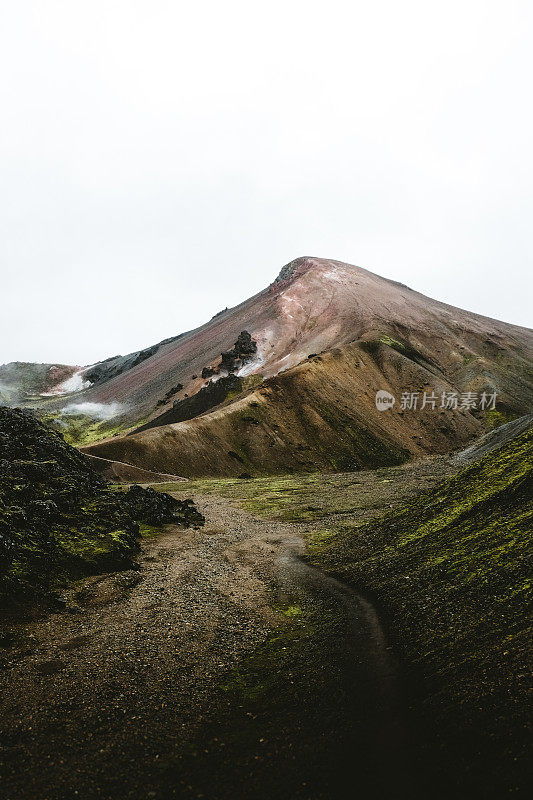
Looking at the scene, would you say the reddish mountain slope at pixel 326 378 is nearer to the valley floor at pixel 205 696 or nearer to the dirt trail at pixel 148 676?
the dirt trail at pixel 148 676

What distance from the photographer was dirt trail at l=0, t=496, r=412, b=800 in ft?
20.7

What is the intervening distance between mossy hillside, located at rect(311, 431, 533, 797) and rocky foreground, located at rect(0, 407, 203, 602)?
8.32m

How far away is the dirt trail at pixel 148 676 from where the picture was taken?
6.30m

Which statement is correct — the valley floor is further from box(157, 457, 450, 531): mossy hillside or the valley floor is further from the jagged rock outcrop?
the jagged rock outcrop

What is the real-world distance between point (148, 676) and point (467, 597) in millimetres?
6605

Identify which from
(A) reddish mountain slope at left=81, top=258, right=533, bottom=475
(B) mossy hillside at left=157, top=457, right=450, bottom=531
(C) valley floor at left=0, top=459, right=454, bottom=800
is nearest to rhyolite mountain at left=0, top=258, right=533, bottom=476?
(A) reddish mountain slope at left=81, top=258, right=533, bottom=475

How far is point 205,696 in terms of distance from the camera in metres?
8.22

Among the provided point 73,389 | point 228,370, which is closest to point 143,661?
point 228,370

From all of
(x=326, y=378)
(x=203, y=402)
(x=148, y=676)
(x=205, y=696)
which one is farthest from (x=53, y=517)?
(x=203, y=402)

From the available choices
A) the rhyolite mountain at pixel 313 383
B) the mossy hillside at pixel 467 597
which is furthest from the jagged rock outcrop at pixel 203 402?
the mossy hillside at pixel 467 597

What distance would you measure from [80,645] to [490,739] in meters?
8.56

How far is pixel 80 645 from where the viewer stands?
1041 cm

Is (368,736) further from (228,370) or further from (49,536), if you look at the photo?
(228,370)

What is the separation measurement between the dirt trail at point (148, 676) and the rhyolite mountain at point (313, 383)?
34.3 metres
